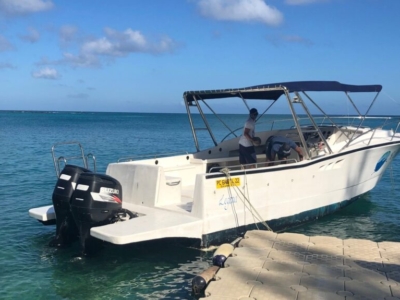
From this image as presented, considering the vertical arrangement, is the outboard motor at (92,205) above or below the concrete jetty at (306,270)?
above

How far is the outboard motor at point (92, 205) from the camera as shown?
7.02 m

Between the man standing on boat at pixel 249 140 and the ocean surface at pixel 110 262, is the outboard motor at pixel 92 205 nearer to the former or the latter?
the ocean surface at pixel 110 262

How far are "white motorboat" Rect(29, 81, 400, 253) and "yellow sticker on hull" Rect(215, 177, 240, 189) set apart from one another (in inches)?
0.7

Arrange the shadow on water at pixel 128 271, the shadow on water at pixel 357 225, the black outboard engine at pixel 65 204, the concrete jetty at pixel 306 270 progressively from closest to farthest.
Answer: the concrete jetty at pixel 306 270, the shadow on water at pixel 128 271, the black outboard engine at pixel 65 204, the shadow on water at pixel 357 225

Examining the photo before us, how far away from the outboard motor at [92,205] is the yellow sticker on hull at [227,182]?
1742 mm

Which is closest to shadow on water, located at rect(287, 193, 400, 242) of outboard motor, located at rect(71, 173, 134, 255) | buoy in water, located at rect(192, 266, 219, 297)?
buoy in water, located at rect(192, 266, 219, 297)

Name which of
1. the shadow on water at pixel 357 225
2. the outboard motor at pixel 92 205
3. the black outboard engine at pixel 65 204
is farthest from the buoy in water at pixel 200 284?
the shadow on water at pixel 357 225

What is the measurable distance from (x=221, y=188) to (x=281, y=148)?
2.25 m

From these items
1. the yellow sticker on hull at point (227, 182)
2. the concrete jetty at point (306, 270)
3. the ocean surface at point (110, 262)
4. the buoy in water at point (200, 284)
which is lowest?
the ocean surface at point (110, 262)

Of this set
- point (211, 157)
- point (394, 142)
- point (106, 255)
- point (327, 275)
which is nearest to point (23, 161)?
point (211, 157)

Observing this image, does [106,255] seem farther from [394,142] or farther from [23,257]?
[394,142]

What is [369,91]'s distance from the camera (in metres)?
11.1

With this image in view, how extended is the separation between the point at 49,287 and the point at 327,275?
13.0ft

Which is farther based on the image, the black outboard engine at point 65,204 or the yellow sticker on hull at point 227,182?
the yellow sticker on hull at point 227,182
